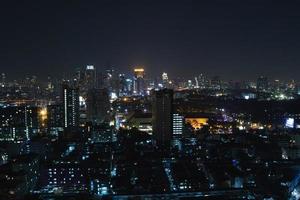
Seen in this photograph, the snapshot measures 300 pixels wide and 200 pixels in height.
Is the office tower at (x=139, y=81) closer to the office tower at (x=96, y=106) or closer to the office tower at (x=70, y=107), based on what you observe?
the office tower at (x=96, y=106)

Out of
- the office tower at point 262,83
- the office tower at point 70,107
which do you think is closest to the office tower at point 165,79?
the office tower at point 262,83

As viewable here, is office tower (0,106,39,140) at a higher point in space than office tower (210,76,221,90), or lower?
lower

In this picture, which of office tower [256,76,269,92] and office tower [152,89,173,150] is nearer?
office tower [152,89,173,150]

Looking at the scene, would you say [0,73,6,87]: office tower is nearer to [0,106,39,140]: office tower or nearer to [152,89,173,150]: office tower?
[0,106,39,140]: office tower

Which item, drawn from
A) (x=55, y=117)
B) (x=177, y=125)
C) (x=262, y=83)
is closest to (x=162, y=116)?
(x=177, y=125)

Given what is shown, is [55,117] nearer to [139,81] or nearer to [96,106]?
[96,106]

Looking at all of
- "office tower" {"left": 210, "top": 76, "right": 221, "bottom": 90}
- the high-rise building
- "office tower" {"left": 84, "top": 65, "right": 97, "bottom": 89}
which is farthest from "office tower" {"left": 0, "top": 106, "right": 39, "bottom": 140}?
"office tower" {"left": 210, "top": 76, "right": 221, "bottom": 90}
